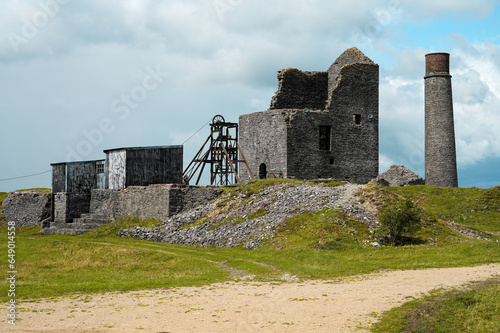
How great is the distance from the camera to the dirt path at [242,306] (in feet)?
35.2

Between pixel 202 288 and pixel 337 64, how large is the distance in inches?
1156

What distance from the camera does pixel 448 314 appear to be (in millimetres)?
11586

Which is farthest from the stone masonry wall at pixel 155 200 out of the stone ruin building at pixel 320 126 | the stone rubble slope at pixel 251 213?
the stone ruin building at pixel 320 126

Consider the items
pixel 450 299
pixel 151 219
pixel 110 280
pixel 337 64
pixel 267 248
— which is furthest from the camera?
pixel 337 64

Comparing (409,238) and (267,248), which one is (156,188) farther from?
(409,238)

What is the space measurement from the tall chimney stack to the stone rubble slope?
57.3 feet

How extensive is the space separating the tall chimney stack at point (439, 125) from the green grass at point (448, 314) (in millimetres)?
31278

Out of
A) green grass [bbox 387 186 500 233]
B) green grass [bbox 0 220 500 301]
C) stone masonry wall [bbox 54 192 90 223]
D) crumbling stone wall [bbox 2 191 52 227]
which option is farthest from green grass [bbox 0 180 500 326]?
crumbling stone wall [bbox 2 191 52 227]

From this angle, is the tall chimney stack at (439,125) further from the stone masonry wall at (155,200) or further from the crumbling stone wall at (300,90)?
the stone masonry wall at (155,200)

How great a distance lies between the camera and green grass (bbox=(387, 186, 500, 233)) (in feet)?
106

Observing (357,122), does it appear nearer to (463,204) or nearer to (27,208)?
(463,204)

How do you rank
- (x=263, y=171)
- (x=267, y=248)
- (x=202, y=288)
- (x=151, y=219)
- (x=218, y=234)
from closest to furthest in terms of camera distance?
(x=202, y=288), (x=267, y=248), (x=218, y=234), (x=151, y=219), (x=263, y=171)

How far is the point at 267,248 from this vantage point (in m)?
22.5

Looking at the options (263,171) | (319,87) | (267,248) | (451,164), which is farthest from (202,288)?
(451,164)
